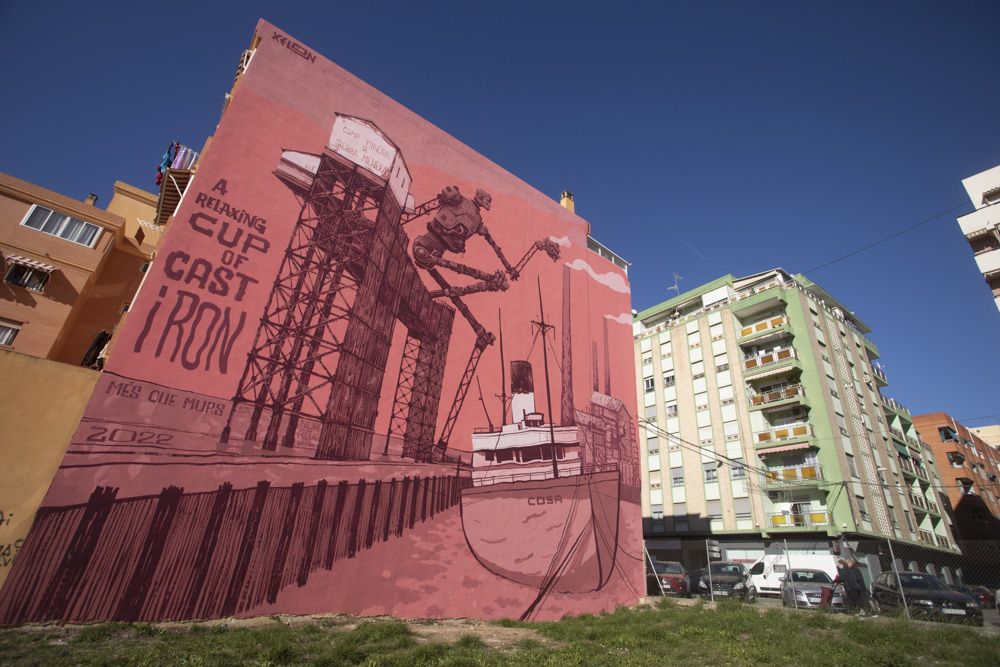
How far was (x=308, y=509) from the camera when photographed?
41.8ft

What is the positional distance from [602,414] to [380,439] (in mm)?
11415

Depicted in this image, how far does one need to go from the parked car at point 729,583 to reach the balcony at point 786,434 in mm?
14351

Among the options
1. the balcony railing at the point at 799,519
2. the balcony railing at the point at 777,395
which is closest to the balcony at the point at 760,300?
the balcony railing at the point at 777,395

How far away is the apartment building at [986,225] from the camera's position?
2039cm

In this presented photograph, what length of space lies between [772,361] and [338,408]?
33.9 metres

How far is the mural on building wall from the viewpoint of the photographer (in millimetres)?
10648

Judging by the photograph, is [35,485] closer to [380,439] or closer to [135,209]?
[380,439]

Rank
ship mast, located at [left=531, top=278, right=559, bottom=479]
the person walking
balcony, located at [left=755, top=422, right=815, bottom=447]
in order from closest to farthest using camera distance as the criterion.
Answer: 1. the person walking
2. ship mast, located at [left=531, top=278, right=559, bottom=479]
3. balcony, located at [left=755, top=422, right=815, bottom=447]

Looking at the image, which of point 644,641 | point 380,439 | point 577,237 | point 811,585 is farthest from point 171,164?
point 811,585

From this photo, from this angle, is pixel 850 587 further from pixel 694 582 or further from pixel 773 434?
pixel 773 434

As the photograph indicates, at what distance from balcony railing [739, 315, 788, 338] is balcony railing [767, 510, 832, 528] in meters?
13.5

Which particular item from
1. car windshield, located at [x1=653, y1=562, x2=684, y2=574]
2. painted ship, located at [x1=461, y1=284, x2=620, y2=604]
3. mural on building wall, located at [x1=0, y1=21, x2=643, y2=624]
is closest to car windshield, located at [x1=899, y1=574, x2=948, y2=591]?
car windshield, located at [x1=653, y1=562, x2=684, y2=574]

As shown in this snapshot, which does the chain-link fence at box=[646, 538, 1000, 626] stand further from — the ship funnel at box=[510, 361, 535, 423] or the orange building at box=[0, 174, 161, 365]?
the orange building at box=[0, 174, 161, 365]

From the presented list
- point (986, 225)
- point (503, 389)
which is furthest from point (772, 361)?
point (503, 389)
